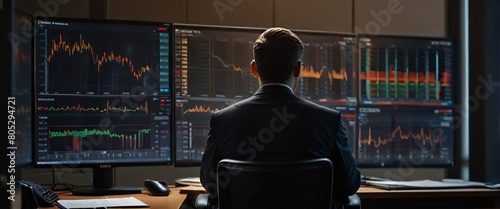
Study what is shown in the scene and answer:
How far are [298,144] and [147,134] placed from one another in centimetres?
101

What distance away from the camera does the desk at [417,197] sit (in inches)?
106

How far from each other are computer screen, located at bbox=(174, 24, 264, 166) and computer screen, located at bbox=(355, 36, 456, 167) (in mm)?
614

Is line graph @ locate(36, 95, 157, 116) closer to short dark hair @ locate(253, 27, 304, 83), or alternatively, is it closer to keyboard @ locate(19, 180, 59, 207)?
keyboard @ locate(19, 180, 59, 207)

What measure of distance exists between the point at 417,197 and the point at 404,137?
1.53ft

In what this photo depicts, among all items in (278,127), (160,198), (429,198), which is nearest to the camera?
(278,127)

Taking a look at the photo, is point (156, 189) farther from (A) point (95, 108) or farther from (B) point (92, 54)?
(B) point (92, 54)

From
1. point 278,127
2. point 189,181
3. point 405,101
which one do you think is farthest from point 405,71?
point 278,127

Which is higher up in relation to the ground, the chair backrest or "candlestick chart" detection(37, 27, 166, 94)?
"candlestick chart" detection(37, 27, 166, 94)

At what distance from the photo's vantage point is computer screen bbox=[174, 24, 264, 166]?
9.60ft

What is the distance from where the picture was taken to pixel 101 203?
229cm

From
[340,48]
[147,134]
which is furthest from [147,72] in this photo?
[340,48]

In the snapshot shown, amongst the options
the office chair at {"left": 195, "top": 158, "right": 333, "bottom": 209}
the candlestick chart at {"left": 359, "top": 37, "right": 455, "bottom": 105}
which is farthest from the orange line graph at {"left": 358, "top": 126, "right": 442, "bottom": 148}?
the office chair at {"left": 195, "top": 158, "right": 333, "bottom": 209}

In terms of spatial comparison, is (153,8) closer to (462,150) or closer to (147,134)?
(147,134)

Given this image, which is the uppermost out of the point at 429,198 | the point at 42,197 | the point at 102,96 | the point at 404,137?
the point at 102,96
